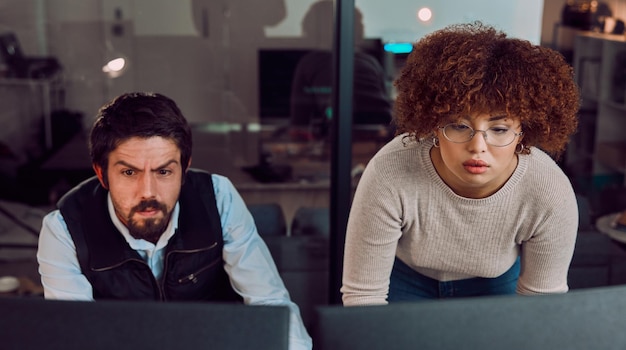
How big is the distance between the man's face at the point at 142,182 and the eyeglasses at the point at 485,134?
63 cm

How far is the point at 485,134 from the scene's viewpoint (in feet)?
4.58

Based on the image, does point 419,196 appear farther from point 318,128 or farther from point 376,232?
point 318,128

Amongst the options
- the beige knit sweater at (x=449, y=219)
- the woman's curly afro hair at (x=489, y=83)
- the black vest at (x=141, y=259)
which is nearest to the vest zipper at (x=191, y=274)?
the black vest at (x=141, y=259)

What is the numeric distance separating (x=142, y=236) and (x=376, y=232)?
1.74 feet

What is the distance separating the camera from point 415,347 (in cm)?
81

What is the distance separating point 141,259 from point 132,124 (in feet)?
0.99

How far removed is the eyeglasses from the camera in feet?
4.58

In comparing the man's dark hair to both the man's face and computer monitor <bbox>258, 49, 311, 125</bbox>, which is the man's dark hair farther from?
computer monitor <bbox>258, 49, 311, 125</bbox>

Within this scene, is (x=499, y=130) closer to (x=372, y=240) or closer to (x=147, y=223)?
(x=372, y=240)

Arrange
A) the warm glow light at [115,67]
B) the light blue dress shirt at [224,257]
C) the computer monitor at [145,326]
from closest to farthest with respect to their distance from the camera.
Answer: the computer monitor at [145,326]
the light blue dress shirt at [224,257]
the warm glow light at [115,67]

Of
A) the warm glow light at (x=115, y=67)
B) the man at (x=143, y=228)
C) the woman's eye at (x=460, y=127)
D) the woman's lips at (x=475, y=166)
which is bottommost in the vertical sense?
the man at (x=143, y=228)

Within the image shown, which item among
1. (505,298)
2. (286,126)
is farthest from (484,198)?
(286,126)

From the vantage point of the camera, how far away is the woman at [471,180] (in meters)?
1.38

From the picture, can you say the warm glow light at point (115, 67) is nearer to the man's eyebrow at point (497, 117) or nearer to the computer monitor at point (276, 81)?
the computer monitor at point (276, 81)
